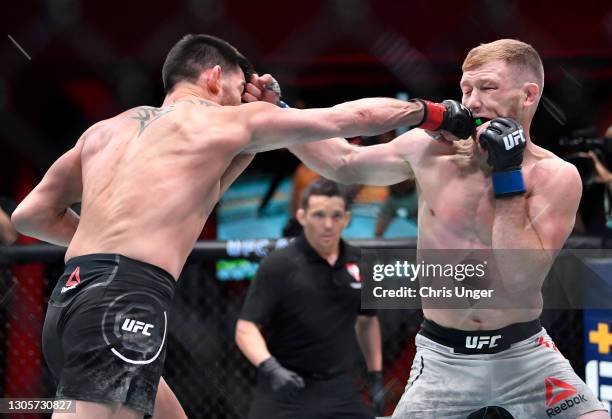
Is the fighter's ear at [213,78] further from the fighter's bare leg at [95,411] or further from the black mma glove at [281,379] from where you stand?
the black mma glove at [281,379]

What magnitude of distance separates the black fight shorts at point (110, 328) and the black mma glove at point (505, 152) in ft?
2.88

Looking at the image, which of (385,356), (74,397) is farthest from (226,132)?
(385,356)

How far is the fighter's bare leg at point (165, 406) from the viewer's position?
229cm

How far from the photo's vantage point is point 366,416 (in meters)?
3.14

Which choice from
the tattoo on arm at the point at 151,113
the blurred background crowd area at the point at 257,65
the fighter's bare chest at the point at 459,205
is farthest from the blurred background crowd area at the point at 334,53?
the tattoo on arm at the point at 151,113

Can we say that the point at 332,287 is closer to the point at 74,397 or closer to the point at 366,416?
the point at 366,416

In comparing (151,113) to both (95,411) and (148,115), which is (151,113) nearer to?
(148,115)

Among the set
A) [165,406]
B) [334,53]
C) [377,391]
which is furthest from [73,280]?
[334,53]

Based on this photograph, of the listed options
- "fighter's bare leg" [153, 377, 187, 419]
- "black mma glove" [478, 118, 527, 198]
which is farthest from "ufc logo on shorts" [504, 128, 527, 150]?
"fighter's bare leg" [153, 377, 187, 419]

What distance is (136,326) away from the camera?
79.3 inches

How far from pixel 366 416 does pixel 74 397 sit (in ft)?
4.66

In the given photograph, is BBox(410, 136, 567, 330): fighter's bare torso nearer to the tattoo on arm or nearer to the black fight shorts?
the tattoo on arm

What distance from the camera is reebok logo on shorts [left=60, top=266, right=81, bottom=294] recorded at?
2064 millimetres

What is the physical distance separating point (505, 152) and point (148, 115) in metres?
0.90
